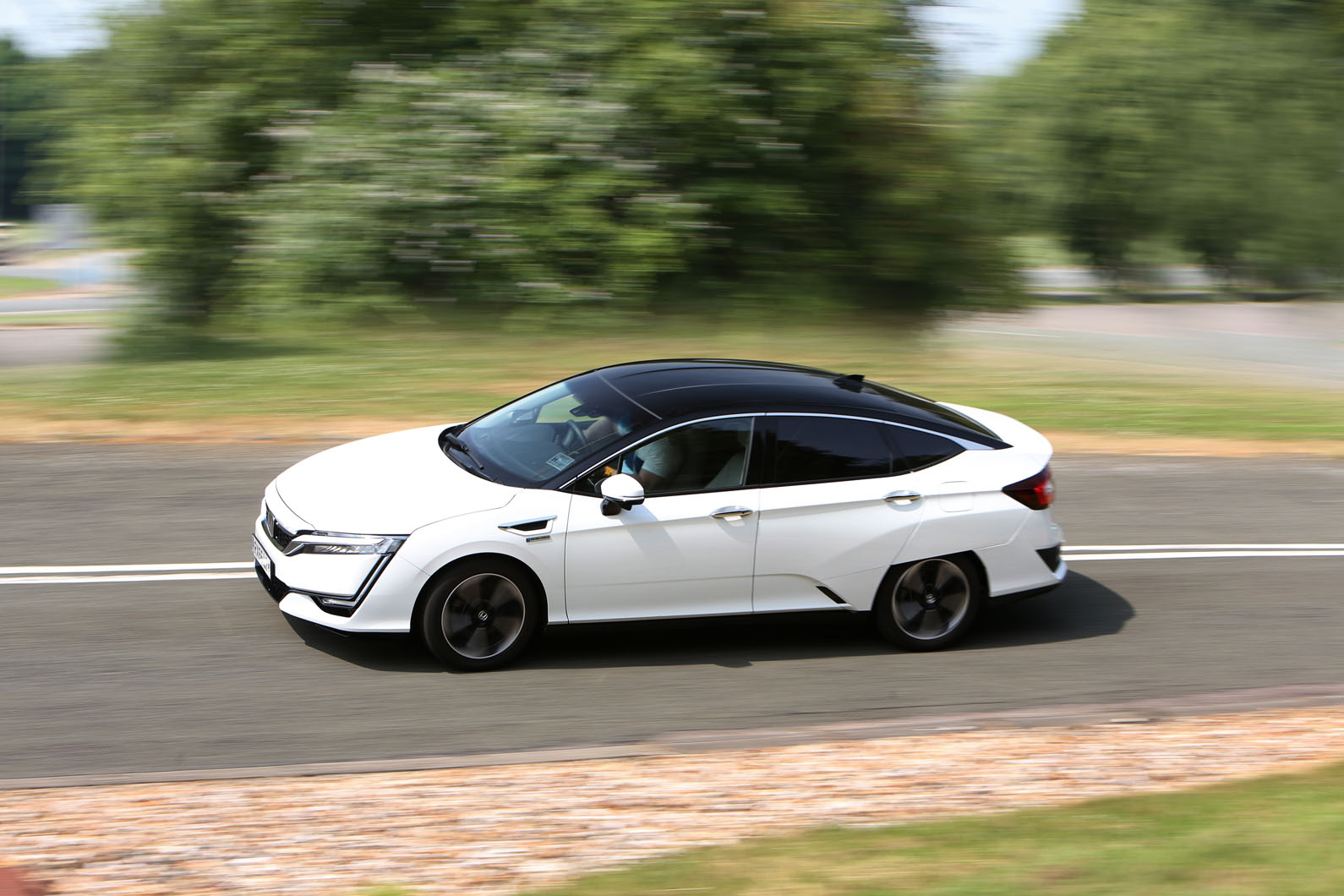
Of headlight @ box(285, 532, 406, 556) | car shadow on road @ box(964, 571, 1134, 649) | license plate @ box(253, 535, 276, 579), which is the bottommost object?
car shadow on road @ box(964, 571, 1134, 649)

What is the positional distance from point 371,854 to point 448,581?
180 cm

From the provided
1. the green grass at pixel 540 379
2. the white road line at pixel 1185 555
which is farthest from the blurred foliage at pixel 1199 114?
the white road line at pixel 1185 555

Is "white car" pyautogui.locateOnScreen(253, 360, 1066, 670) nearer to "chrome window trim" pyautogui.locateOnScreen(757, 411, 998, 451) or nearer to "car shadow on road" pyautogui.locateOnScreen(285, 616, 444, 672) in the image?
"chrome window trim" pyautogui.locateOnScreen(757, 411, 998, 451)

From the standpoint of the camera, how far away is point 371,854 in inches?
179

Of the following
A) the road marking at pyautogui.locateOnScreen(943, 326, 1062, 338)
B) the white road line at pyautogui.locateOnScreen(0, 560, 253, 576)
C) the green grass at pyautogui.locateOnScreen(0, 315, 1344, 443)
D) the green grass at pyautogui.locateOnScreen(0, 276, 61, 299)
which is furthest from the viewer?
the green grass at pyautogui.locateOnScreen(0, 276, 61, 299)

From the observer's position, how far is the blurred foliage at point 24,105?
18078 millimetres

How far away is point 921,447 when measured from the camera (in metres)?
7.02

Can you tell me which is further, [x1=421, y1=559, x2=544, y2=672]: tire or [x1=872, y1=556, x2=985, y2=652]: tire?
[x1=872, y1=556, x2=985, y2=652]: tire

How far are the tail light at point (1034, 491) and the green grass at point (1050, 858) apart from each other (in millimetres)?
2292

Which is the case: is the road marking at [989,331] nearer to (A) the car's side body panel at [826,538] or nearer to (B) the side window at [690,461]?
(A) the car's side body panel at [826,538]

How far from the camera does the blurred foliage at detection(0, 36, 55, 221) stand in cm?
1808

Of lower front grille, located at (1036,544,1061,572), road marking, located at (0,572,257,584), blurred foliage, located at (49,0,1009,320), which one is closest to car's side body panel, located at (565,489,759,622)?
lower front grille, located at (1036,544,1061,572)

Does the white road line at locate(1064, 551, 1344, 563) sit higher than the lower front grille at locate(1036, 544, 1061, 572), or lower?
lower

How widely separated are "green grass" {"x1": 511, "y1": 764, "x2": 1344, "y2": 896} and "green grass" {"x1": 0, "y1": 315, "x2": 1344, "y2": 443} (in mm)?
8915
